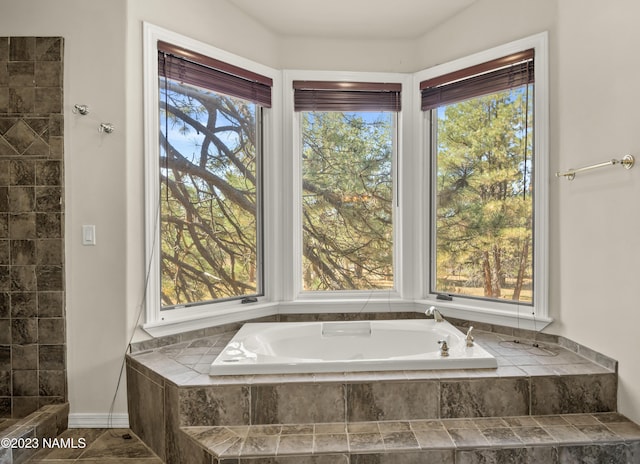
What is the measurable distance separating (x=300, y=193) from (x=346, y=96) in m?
0.76

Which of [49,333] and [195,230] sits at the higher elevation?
[195,230]

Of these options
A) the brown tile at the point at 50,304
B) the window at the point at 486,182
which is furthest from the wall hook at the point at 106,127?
the window at the point at 486,182

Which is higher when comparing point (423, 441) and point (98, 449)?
point (423, 441)

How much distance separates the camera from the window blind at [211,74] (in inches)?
91.4

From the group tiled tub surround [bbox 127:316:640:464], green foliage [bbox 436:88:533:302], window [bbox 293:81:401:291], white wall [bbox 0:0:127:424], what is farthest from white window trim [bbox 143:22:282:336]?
green foliage [bbox 436:88:533:302]

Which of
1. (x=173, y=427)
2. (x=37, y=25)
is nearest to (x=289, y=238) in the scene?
(x=173, y=427)

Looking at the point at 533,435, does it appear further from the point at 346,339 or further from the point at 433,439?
the point at 346,339

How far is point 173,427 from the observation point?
1.80 meters

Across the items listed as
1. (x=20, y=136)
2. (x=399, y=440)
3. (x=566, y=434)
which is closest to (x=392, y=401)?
(x=399, y=440)

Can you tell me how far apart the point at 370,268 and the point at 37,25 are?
2.44 m

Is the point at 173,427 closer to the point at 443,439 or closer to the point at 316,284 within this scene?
the point at 443,439

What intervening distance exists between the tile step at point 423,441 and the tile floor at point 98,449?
386 mm

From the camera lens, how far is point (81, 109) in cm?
210

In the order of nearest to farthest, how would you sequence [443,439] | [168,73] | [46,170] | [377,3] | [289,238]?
[443,439] < [46,170] < [168,73] < [377,3] < [289,238]
